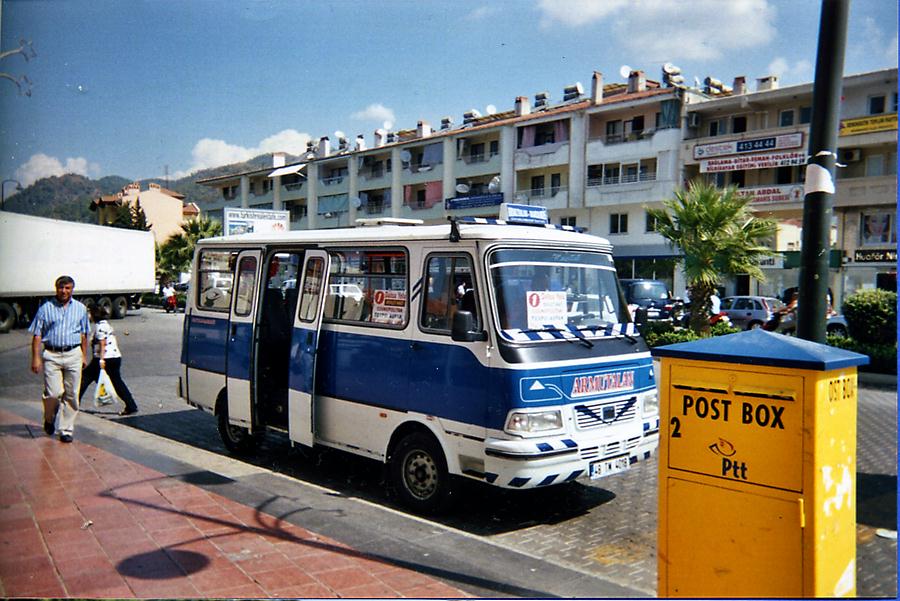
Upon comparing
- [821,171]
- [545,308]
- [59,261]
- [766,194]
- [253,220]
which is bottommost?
[545,308]

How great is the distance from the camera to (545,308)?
5.91 metres

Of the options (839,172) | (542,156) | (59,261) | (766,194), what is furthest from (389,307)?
(766,194)

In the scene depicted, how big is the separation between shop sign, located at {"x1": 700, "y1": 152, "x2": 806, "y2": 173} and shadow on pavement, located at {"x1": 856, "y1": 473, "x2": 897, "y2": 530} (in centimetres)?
528

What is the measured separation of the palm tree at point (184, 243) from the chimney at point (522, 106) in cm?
411

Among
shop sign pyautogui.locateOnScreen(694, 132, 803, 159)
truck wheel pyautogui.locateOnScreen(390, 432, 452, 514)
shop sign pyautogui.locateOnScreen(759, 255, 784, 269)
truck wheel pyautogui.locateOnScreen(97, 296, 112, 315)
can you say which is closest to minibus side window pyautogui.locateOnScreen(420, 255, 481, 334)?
truck wheel pyautogui.locateOnScreen(390, 432, 452, 514)

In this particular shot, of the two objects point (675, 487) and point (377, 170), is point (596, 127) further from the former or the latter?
point (675, 487)

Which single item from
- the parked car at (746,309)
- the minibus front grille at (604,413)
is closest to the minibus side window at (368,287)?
the minibus front grille at (604,413)

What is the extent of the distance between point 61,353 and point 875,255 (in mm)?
7673

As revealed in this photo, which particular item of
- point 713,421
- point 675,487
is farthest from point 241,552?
point 713,421

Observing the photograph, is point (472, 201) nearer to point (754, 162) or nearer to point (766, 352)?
point (766, 352)

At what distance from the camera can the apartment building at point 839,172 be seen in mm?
5090

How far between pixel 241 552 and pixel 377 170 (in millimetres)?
5344

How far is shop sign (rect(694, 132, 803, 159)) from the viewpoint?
11711 millimetres

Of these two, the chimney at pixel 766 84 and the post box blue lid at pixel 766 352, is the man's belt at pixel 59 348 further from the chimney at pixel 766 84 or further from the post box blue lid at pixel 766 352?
the chimney at pixel 766 84
